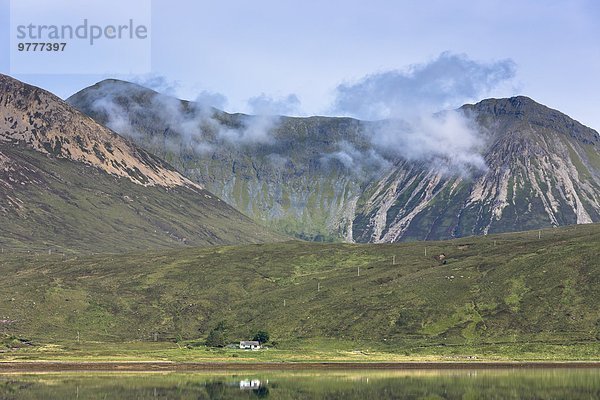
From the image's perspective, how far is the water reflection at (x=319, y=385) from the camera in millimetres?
120750

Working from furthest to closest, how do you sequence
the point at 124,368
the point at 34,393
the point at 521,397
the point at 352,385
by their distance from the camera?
the point at 124,368, the point at 352,385, the point at 34,393, the point at 521,397

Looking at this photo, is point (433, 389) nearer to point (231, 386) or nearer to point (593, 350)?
point (231, 386)

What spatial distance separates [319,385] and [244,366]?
4893cm

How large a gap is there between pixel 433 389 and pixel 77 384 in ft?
183

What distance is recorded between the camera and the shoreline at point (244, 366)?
173500mm

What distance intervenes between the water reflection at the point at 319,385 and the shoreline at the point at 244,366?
10544 mm

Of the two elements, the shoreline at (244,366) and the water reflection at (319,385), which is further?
the shoreline at (244,366)

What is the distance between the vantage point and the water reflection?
4754 inches

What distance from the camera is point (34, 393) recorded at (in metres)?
125

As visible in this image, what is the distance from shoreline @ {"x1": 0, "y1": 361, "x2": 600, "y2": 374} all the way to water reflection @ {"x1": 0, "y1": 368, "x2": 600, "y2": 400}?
1054 cm

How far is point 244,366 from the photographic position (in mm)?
183625

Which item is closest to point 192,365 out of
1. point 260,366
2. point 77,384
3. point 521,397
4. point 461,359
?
point 260,366

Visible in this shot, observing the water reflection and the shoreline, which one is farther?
the shoreline

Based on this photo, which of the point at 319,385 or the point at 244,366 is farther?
the point at 244,366
